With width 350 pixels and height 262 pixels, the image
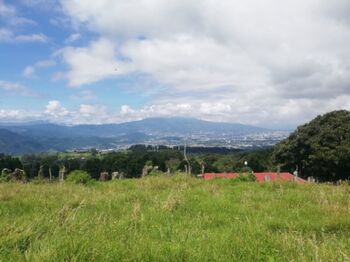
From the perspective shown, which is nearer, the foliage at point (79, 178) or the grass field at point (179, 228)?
the grass field at point (179, 228)

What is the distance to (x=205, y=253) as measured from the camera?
18.8 ft

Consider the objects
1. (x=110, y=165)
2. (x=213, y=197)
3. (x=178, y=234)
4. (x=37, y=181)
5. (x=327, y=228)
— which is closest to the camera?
(x=178, y=234)

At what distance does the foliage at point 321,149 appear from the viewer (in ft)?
184

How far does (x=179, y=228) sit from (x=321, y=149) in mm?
54231

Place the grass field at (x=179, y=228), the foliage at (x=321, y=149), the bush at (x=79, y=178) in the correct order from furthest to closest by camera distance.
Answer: the foliage at (x=321, y=149)
the bush at (x=79, y=178)
the grass field at (x=179, y=228)

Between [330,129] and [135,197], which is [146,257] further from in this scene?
[330,129]

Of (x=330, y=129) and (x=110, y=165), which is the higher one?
(x=330, y=129)

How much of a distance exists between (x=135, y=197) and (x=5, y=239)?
678cm

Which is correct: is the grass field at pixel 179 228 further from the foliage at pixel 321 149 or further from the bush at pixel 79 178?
the foliage at pixel 321 149

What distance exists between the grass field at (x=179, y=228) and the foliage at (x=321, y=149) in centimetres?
4579


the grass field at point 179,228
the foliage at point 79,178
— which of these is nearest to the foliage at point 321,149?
the foliage at point 79,178

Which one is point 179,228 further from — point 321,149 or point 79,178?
point 321,149

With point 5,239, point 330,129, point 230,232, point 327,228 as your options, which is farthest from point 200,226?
point 330,129

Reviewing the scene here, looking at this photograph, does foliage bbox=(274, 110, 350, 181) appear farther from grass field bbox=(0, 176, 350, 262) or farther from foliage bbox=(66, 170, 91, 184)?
grass field bbox=(0, 176, 350, 262)
